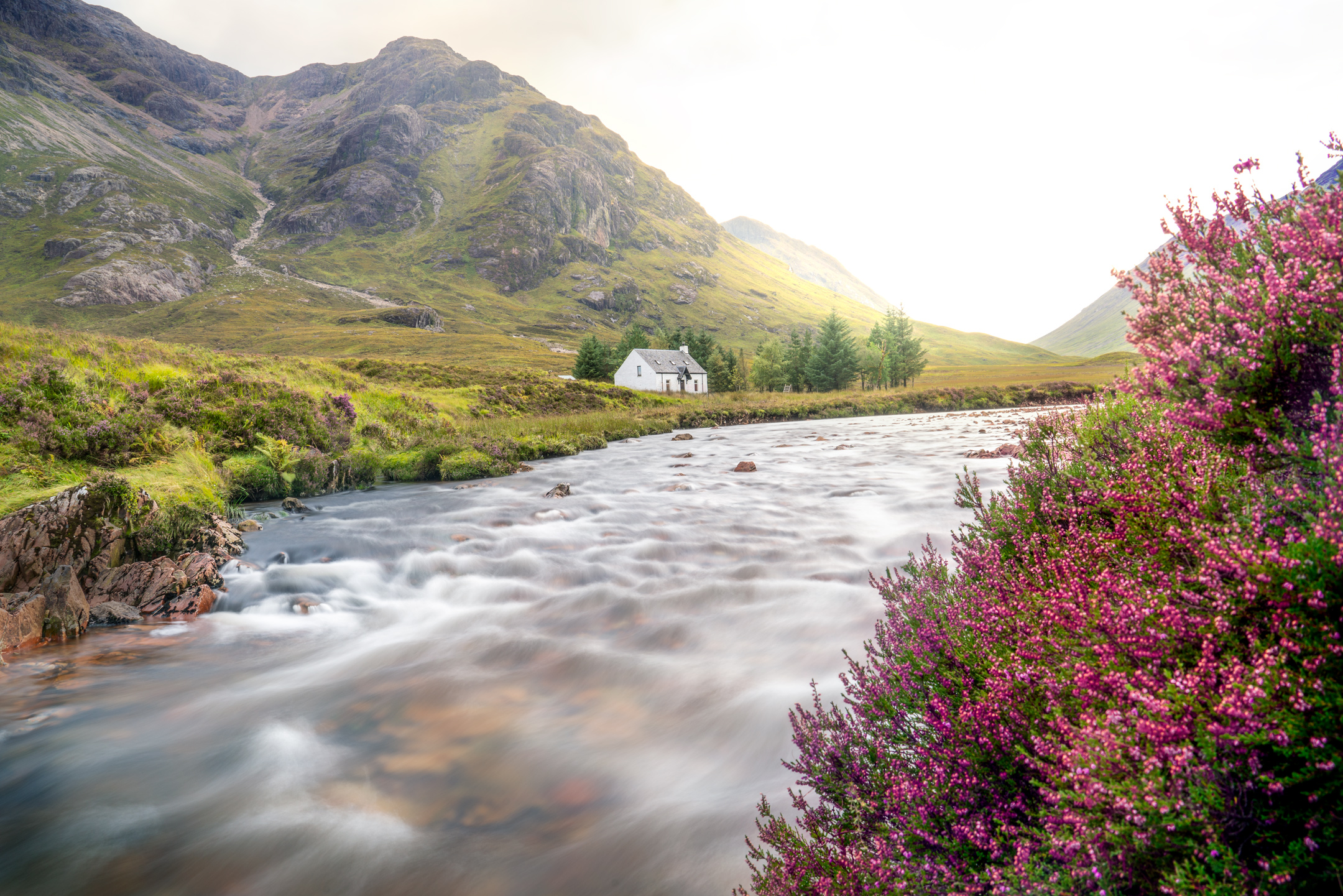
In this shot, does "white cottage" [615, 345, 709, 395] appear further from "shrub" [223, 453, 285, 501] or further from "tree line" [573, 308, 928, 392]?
"shrub" [223, 453, 285, 501]

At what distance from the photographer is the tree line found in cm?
9538

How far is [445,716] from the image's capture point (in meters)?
6.13

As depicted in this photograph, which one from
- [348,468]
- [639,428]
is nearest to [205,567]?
[348,468]

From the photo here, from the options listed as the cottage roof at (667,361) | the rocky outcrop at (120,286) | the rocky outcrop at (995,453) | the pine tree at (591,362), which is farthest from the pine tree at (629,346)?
the rocky outcrop at (120,286)

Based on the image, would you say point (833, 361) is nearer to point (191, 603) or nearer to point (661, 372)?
point (661, 372)

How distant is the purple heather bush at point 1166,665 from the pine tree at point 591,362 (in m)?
83.4

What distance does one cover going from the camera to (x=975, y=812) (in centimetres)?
249

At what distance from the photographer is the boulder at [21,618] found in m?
7.10

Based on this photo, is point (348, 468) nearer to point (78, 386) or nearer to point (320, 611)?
point (78, 386)

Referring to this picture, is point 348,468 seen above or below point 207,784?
above

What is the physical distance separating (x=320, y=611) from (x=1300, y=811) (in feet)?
34.6

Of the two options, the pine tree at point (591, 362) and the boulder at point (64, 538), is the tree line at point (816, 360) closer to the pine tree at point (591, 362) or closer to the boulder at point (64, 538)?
the pine tree at point (591, 362)

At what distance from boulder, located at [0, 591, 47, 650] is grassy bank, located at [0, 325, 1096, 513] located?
1611mm

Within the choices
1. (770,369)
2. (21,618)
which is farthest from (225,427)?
(770,369)
